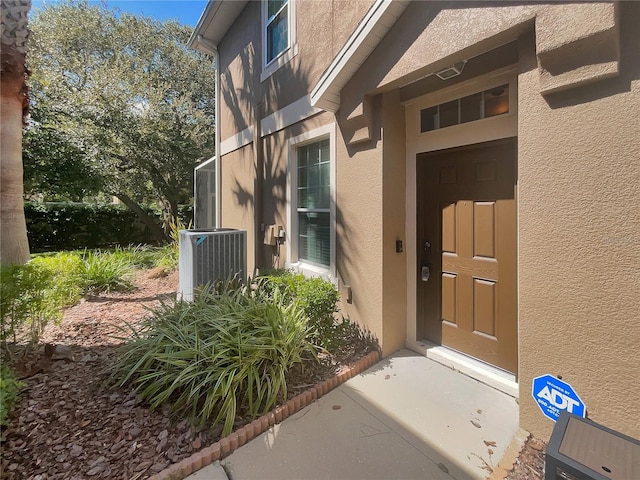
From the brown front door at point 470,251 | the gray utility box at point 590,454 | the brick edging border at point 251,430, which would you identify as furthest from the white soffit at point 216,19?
the gray utility box at point 590,454

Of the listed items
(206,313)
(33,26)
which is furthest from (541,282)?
(33,26)

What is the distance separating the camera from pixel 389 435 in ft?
8.25

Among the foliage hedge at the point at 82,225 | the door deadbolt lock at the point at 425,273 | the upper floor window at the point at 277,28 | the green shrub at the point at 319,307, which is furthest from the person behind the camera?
the foliage hedge at the point at 82,225

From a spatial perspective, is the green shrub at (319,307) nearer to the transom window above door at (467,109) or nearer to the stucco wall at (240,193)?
the transom window above door at (467,109)

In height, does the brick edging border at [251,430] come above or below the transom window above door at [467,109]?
below

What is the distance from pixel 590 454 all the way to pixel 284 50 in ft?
20.4

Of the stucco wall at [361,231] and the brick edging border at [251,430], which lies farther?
the stucco wall at [361,231]

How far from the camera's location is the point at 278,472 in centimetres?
221

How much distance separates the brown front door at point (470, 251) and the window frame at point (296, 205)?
1130 mm

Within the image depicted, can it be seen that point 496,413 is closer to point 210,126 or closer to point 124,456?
point 124,456

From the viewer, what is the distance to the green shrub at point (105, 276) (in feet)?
20.0

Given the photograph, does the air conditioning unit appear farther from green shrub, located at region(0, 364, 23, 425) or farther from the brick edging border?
the brick edging border

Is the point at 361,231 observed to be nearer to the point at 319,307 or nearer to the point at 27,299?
the point at 319,307

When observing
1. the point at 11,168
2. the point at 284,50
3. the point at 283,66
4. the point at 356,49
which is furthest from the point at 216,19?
the point at 356,49
